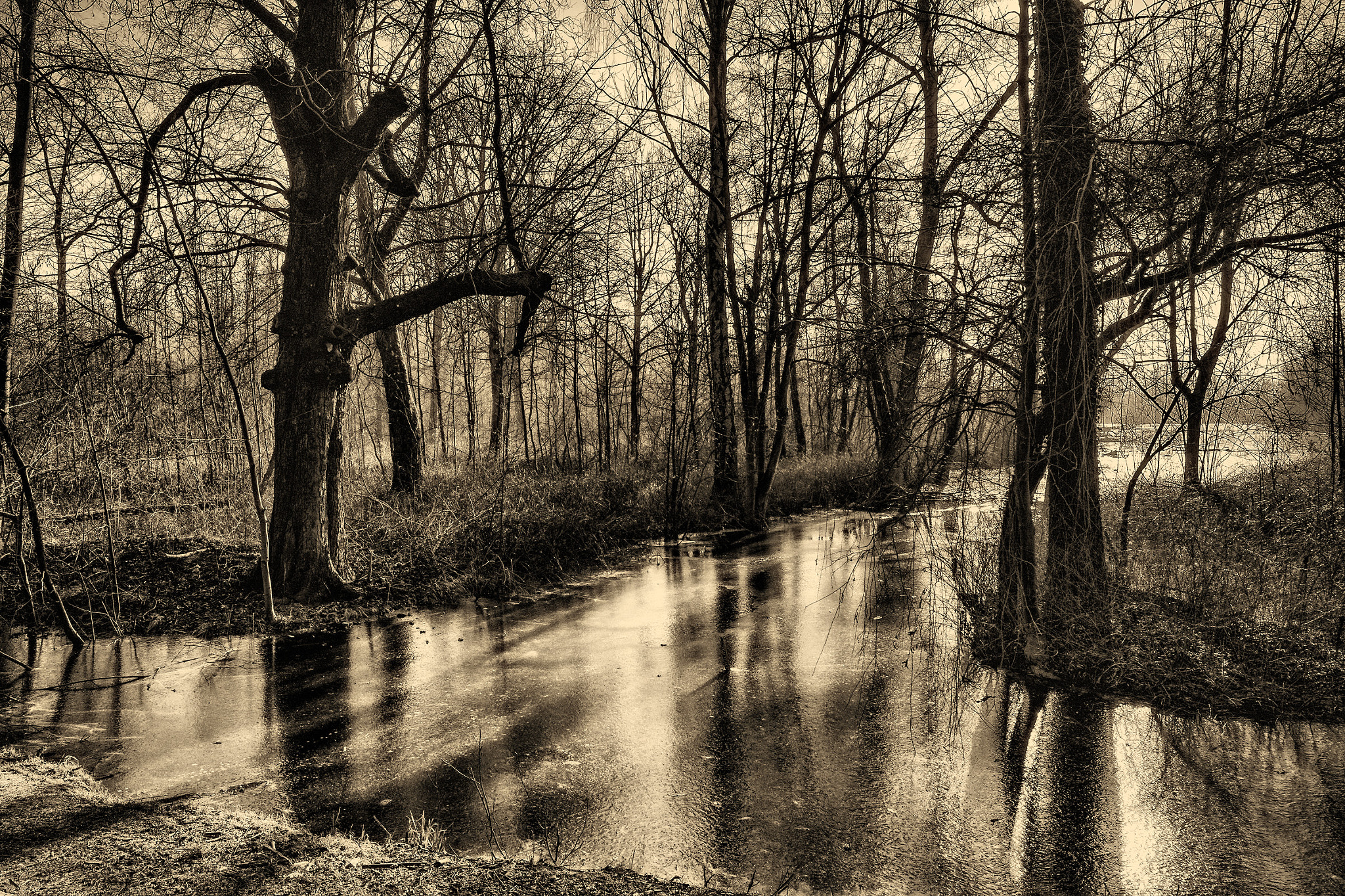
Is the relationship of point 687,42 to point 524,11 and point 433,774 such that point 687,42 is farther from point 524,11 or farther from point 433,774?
point 433,774

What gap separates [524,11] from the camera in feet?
28.4

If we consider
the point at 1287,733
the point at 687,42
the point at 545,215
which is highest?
the point at 687,42

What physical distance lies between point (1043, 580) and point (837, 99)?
26.8ft

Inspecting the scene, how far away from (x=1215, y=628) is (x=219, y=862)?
6912 mm

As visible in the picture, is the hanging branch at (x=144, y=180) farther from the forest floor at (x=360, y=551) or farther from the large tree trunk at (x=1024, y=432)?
the large tree trunk at (x=1024, y=432)

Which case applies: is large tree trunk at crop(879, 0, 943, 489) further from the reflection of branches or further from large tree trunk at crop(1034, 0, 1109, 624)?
the reflection of branches

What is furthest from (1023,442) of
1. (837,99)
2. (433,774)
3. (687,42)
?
(687,42)

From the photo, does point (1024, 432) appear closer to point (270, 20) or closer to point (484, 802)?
point (484, 802)

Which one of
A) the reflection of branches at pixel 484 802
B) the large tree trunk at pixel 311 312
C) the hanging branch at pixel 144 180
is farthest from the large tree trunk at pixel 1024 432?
the hanging branch at pixel 144 180

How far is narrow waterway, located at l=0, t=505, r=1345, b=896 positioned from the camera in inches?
154

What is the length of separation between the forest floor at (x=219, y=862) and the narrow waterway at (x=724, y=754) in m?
0.23

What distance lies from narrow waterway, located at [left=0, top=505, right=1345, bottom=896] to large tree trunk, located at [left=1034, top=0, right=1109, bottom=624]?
1.18 meters

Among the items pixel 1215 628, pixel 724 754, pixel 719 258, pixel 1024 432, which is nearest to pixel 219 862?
pixel 724 754

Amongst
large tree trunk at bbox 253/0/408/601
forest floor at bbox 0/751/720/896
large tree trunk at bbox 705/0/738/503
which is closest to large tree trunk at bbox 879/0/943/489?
forest floor at bbox 0/751/720/896
